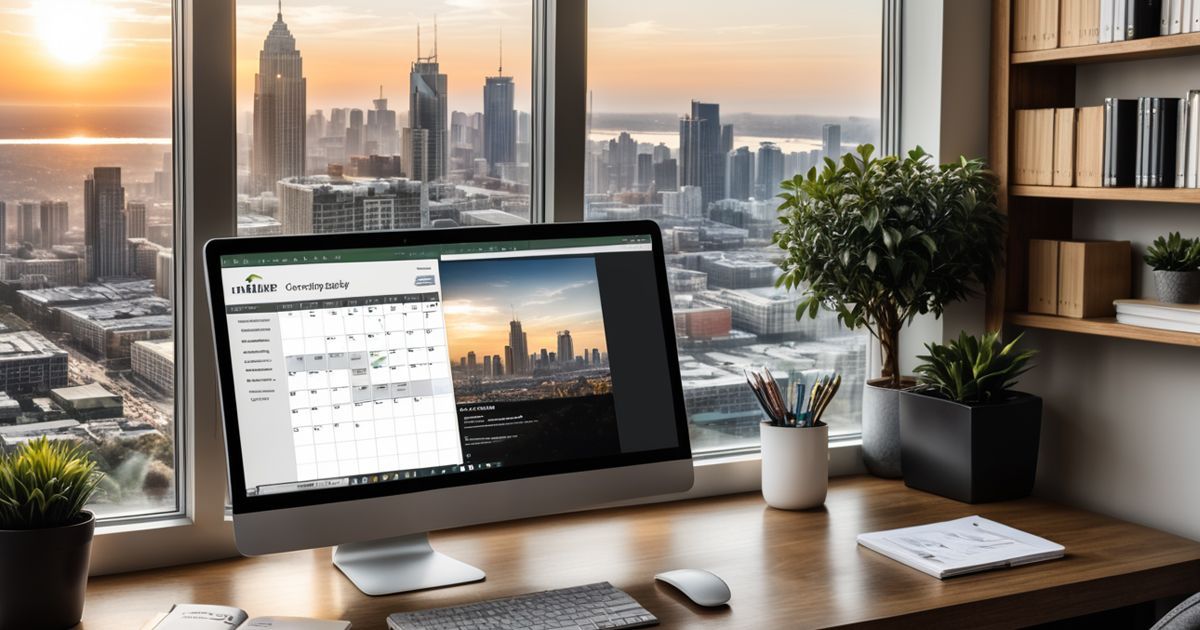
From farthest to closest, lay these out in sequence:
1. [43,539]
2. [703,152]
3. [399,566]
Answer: [703,152]
[399,566]
[43,539]

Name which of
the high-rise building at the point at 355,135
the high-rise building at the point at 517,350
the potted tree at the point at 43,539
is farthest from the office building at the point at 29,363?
the high-rise building at the point at 517,350

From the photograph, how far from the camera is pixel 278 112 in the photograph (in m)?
1.98

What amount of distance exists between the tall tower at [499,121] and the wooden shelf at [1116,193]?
1.04 m

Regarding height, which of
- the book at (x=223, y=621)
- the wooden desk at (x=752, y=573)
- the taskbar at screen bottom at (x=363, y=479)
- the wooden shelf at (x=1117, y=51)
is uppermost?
the wooden shelf at (x=1117, y=51)

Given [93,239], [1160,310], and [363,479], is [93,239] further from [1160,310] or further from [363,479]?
[1160,310]

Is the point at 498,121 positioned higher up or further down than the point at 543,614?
higher up

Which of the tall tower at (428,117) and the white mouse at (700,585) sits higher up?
the tall tower at (428,117)

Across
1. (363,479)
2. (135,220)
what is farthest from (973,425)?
(135,220)

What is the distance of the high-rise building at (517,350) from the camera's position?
1.85 metres

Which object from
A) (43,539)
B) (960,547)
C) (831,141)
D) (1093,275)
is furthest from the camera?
(831,141)

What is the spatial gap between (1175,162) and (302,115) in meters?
1.55

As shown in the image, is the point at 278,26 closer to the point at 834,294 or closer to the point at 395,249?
the point at 395,249

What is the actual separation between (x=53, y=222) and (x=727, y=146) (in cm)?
129

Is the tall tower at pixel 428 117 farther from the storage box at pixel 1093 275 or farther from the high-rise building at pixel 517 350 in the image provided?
Result: the storage box at pixel 1093 275
